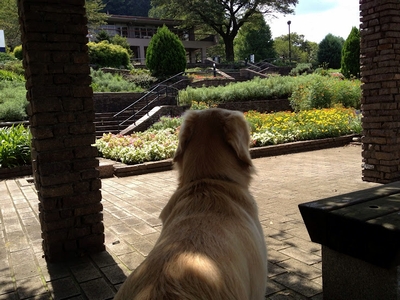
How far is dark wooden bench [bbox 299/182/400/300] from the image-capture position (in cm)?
236

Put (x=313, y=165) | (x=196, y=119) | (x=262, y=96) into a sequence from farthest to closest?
(x=262, y=96), (x=313, y=165), (x=196, y=119)

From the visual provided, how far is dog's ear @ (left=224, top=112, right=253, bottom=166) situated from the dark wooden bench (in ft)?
3.08

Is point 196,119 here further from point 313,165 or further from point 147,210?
point 313,165

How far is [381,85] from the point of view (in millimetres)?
6465

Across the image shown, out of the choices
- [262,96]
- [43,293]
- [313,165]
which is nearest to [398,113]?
[313,165]

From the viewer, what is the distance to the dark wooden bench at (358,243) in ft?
7.73

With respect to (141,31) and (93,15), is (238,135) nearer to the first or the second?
(93,15)

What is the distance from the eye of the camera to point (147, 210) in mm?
5656

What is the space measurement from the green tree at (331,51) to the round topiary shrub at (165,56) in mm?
26264

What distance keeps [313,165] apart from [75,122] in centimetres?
672

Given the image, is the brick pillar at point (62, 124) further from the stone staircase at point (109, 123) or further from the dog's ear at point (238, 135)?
the stone staircase at point (109, 123)

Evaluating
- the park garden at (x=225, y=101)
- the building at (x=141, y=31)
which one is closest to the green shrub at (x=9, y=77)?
the park garden at (x=225, y=101)

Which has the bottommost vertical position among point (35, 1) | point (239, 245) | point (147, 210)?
point (147, 210)

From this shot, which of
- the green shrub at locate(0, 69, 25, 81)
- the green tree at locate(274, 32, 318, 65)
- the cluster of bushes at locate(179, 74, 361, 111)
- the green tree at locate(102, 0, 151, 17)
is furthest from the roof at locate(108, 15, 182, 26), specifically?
the cluster of bushes at locate(179, 74, 361, 111)
